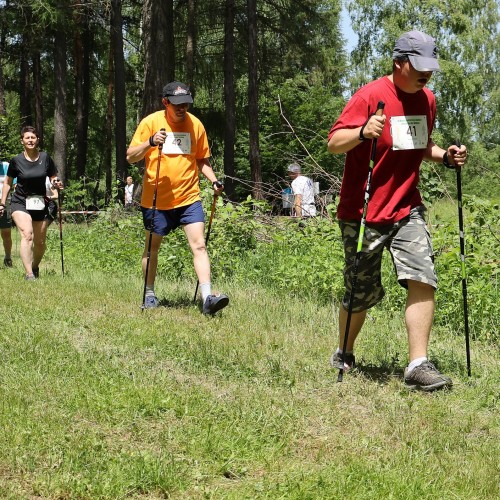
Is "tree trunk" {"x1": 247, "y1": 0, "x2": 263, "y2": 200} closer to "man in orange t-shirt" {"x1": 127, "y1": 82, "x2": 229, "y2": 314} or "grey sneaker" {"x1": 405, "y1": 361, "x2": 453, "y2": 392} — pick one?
"man in orange t-shirt" {"x1": 127, "y1": 82, "x2": 229, "y2": 314}

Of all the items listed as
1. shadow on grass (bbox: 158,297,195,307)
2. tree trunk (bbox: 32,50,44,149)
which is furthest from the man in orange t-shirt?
tree trunk (bbox: 32,50,44,149)

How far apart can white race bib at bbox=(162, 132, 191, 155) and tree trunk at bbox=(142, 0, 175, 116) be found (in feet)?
30.4

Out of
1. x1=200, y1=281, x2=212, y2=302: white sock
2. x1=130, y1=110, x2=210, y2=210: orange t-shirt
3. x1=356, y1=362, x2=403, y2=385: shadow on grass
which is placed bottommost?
x1=356, y1=362, x2=403, y2=385: shadow on grass

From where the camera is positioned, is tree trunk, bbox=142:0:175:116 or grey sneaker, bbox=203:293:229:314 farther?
tree trunk, bbox=142:0:175:116

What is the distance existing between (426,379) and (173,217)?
3975 millimetres

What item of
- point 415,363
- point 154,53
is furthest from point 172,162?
point 154,53

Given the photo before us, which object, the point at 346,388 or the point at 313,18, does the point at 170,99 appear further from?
the point at 313,18

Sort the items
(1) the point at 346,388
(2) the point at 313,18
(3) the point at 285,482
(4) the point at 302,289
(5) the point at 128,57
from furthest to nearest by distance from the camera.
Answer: (5) the point at 128,57
(2) the point at 313,18
(4) the point at 302,289
(1) the point at 346,388
(3) the point at 285,482

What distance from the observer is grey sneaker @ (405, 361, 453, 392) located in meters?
5.06

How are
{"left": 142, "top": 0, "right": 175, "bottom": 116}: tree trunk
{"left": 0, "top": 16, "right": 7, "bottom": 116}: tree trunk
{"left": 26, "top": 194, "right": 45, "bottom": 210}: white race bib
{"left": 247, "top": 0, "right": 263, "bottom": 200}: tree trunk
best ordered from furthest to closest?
{"left": 0, "top": 16, "right": 7, "bottom": 116}: tree trunk
{"left": 247, "top": 0, "right": 263, "bottom": 200}: tree trunk
{"left": 142, "top": 0, "right": 175, "bottom": 116}: tree trunk
{"left": 26, "top": 194, "right": 45, "bottom": 210}: white race bib

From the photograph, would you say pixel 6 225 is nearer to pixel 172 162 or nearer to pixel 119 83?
pixel 172 162

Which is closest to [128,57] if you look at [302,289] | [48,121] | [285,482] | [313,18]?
[48,121]

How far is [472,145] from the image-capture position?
49.6 meters

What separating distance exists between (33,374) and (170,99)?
363 centimetres
